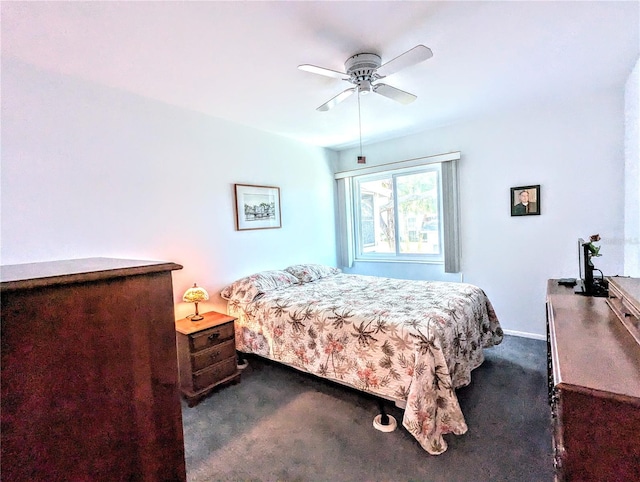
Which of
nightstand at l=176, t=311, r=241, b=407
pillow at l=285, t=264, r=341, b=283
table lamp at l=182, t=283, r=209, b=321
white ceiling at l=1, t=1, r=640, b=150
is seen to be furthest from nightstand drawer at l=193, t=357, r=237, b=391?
white ceiling at l=1, t=1, r=640, b=150

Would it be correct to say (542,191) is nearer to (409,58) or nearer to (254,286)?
(409,58)

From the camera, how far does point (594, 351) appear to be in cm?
107

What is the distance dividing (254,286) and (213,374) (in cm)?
85

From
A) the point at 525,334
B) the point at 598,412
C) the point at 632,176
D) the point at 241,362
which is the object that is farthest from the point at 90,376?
the point at 525,334

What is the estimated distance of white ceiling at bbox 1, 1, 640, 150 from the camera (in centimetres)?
164

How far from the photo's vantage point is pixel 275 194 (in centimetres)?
377

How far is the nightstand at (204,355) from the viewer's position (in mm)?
2393

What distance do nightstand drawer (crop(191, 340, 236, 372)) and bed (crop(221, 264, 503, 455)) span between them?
28 centimetres

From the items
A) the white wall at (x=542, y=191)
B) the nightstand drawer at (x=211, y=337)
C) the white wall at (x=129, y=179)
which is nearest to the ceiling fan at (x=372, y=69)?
the white wall at (x=129, y=179)

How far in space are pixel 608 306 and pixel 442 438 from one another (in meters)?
1.15

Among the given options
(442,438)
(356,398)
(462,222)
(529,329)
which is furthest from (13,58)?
(529,329)

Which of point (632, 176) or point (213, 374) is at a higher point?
point (632, 176)

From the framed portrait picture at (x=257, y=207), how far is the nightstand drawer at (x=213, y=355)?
4.13ft

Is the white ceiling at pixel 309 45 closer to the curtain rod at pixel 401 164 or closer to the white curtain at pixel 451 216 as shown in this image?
the curtain rod at pixel 401 164
